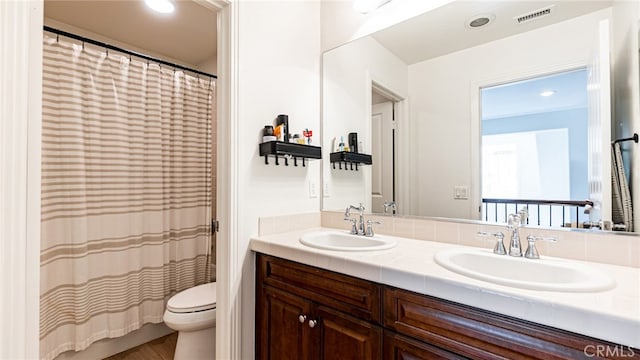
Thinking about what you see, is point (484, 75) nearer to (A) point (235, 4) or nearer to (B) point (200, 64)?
(A) point (235, 4)

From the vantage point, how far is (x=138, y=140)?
2152 millimetres

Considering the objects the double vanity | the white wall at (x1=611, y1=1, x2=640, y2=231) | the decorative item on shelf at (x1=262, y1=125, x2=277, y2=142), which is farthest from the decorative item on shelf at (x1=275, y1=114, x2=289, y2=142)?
the white wall at (x1=611, y1=1, x2=640, y2=231)

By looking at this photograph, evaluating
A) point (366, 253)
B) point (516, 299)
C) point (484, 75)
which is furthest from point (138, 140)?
point (516, 299)

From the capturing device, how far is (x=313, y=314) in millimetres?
1258

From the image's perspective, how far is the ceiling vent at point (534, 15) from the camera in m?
1.25

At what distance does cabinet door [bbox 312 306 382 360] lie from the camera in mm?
1064

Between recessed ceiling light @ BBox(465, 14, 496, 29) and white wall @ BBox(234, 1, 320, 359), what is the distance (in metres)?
0.91

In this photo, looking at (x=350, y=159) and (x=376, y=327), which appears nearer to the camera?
(x=376, y=327)

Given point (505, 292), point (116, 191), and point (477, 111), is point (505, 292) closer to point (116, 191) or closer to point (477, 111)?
point (477, 111)

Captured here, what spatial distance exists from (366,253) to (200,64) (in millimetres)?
2673

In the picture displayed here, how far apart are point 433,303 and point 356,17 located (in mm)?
1652

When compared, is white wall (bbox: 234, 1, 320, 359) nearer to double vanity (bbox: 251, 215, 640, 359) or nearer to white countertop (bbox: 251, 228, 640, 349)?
double vanity (bbox: 251, 215, 640, 359)

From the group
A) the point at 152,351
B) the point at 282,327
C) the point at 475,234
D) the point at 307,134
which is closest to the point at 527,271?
the point at 475,234

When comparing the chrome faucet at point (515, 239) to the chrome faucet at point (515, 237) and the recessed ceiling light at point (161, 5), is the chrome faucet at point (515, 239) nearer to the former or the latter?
the chrome faucet at point (515, 237)
